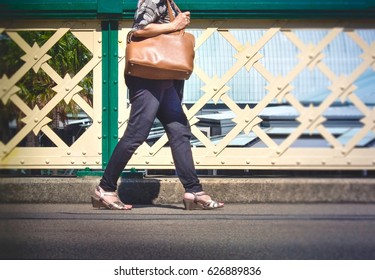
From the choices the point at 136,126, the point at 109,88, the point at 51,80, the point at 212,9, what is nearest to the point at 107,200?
the point at 136,126

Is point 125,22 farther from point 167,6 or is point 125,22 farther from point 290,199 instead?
point 290,199

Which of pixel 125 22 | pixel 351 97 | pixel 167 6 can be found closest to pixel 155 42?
pixel 167 6

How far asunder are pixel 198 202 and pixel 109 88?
104 cm

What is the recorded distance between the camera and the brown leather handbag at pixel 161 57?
388 centimetres

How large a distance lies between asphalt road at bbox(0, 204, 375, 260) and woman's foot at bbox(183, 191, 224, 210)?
0.22 ft

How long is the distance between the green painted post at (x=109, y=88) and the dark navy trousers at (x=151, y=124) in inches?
22.7

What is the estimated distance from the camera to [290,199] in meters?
4.29

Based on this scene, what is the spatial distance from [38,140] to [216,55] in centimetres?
125

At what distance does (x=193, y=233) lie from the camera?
348cm

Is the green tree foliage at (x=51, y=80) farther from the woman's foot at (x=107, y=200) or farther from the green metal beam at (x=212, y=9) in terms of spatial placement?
the woman's foot at (x=107, y=200)

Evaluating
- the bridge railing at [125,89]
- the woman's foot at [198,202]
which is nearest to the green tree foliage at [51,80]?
the bridge railing at [125,89]

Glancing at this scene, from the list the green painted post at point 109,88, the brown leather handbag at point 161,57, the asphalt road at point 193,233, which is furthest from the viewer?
the green painted post at point 109,88

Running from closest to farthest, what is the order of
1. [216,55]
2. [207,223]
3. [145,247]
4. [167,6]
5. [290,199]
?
[145,247] → [207,223] → [167,6] → [290,199] → [216,55]

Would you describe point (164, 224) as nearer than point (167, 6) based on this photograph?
Yes
